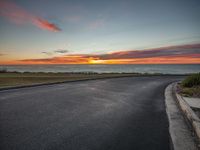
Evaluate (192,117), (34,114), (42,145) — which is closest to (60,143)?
(42,145)

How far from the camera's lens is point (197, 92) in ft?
26.5

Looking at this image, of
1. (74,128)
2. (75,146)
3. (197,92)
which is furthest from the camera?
(197,92)

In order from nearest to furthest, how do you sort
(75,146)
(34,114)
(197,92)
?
1. (75,146)
2. (34,114)
3. (197,92)

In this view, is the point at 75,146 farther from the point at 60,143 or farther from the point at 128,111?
the point at 128,111

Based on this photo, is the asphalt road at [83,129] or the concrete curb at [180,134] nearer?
the concrete curb at [180,134]

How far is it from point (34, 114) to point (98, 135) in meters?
2.70

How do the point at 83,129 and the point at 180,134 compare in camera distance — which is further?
the point at 83,129

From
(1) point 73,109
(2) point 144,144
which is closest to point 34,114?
(1) point 73,109

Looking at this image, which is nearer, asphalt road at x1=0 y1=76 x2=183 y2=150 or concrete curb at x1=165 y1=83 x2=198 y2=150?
concrete curb at x1=165 y1=83 x2=198 y2=150

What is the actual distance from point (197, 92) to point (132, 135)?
6.41 metres

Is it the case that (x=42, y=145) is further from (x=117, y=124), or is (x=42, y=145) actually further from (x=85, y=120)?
(x=117, y=124)

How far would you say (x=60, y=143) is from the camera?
3.13 m

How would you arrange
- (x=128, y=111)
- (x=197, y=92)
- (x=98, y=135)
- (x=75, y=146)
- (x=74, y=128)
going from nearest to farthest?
(x=75, y=146) < (x=98, y=135) < (x=74, y=128) < (x=128, y=111) < (x=197, y=92)

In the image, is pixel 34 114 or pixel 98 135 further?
pixel 34 114
